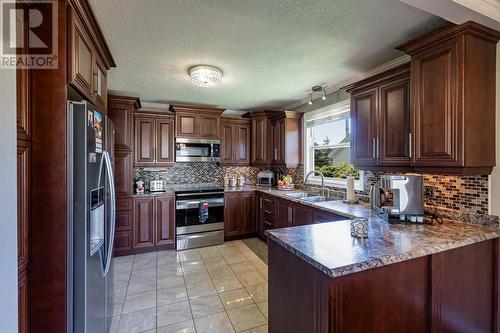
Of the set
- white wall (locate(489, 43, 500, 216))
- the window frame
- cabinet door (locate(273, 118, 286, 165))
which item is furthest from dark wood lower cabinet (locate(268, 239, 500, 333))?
cabinet door (locate(273, 118, 286, 165))

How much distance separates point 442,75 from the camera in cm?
173

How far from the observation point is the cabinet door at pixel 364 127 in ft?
7.78

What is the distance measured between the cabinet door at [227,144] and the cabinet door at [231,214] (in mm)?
746

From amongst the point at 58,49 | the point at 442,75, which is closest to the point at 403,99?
the point at 442,75

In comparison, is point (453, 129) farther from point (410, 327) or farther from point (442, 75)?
point (410, 327)

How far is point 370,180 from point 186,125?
3.05 metres

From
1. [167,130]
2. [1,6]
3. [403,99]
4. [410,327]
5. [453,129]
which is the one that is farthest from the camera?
[167,130]

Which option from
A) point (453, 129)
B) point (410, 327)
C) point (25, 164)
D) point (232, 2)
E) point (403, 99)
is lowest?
point (410, 327)

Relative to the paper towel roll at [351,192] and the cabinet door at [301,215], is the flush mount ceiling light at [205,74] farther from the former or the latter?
the paper towel roll at [351,192]

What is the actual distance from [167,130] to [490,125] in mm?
3985

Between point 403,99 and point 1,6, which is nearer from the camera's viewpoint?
point 1,6

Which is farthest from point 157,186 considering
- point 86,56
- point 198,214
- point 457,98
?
point 457,98

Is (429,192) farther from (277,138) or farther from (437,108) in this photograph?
Result: (277,138)

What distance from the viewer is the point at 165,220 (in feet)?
12.3
